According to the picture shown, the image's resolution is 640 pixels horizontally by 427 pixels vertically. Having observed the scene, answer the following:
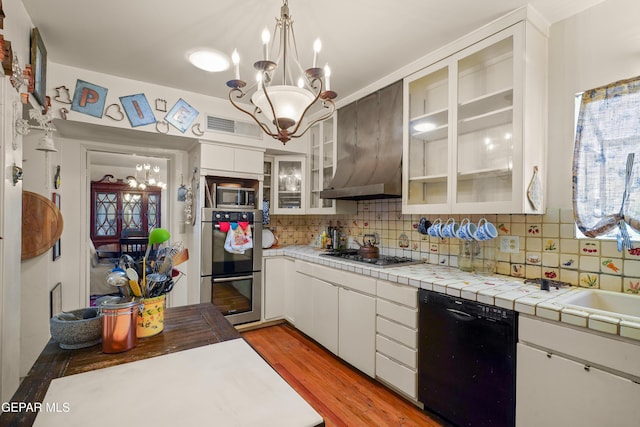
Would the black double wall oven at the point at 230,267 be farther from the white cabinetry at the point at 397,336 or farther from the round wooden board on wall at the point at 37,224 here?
the white cabinetry at the point at 397,336

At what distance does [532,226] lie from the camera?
193 cm

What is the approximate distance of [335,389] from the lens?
2182mm

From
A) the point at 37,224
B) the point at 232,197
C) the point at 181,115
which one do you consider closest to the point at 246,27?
the point at 181,115

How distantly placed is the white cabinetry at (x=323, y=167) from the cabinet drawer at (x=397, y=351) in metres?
1.44

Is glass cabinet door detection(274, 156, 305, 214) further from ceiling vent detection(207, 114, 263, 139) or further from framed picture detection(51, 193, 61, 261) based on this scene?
framed picture detection(51, 193, 61, 261)

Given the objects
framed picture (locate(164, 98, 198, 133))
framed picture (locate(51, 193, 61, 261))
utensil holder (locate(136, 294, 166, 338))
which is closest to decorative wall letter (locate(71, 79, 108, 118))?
framed picture (locate(164, 98, 198, 133))

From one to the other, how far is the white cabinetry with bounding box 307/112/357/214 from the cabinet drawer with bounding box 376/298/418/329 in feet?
4.23

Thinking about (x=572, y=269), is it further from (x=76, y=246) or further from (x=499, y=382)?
(x=76, y=246)

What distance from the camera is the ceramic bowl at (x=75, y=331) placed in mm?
1009

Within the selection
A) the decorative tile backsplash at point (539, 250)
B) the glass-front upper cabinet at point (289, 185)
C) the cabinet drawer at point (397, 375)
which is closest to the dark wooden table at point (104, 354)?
the cabinet drawer at point (397, 375)

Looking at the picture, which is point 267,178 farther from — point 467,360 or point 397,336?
point 467,360

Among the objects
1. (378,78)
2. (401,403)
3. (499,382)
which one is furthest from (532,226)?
(378,78)

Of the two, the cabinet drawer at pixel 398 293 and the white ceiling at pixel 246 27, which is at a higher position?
the white ceiling at pixel 246 27

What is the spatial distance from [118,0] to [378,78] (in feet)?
6.28
